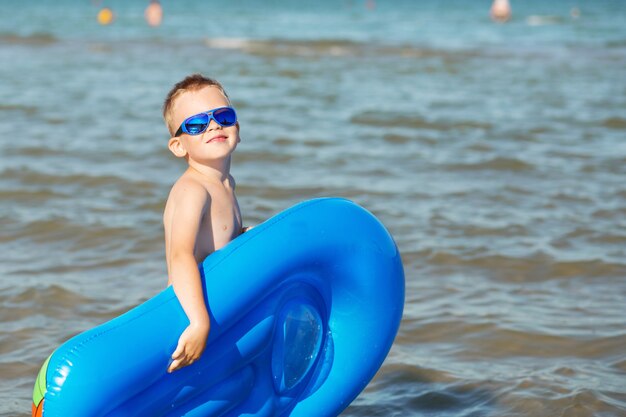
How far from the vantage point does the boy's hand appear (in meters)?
2.37

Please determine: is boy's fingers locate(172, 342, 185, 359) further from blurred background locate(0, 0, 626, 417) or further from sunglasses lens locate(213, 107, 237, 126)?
blurred background locate(0, 0, 626, 417)

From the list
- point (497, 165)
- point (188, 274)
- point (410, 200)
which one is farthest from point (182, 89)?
point (497, 165)

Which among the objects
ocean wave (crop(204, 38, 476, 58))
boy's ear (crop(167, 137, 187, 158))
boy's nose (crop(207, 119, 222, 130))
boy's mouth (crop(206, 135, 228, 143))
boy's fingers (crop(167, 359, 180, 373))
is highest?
boy's nose (crop(207, 119, 222, 130))

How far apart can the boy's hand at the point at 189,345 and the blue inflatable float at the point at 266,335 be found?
2 cm

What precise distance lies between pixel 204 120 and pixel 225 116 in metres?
0.06

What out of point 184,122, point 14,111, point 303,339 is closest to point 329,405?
point 303,339

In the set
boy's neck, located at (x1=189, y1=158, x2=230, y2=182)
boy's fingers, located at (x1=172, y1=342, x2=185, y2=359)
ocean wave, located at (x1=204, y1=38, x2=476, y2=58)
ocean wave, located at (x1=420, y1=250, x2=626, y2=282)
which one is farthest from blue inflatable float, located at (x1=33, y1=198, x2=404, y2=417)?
ocean wave, located at (x1=204, y1=38, x2=476, y2=58)

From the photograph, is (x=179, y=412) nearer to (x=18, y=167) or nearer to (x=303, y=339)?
(x=303, y=339)

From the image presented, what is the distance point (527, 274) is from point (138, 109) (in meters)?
→ 5.90

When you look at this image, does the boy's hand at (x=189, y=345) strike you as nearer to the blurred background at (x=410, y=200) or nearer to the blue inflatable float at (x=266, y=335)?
the blue inflatable float at (x=266, y=335)

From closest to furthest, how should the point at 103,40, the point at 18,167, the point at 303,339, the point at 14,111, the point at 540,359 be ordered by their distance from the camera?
the point at 303,339, the point at 540,359, the point at 18,167, the point at 14,111, the point at 103,40

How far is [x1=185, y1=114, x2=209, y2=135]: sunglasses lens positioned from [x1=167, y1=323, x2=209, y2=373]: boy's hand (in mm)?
574

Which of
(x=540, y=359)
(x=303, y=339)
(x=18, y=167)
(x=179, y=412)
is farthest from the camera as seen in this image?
(x=18, y=167)

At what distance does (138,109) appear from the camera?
32.4ft
